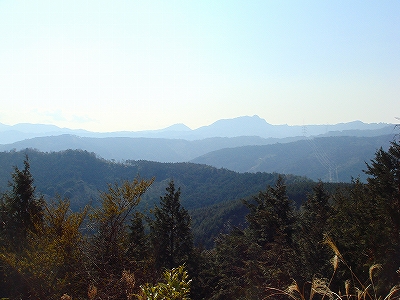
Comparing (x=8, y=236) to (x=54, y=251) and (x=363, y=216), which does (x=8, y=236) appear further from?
(x=363, y=216)

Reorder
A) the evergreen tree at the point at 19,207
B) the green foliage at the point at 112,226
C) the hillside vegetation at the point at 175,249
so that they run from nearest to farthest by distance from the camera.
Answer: the hillside vegetation at the point at 175,249 < the green foliage at the point at 112,226 < the evergreen tree at the point at 19,207

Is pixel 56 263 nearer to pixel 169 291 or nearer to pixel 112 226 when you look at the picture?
pixel 112 226

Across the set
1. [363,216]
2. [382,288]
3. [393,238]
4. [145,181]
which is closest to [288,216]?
[363,216]

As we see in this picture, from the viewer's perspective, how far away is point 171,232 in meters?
23.6

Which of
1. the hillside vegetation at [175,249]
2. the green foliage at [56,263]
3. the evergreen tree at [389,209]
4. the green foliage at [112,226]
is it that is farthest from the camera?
the evergreen tree at [389,209]

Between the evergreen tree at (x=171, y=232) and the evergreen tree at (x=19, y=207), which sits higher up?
the evergreen tree at (x=19, y=207)

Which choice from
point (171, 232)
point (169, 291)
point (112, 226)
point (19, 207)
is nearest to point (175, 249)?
point (171, 232)

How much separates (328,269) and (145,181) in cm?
925

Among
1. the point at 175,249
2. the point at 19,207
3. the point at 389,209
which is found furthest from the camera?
the point at 175,249

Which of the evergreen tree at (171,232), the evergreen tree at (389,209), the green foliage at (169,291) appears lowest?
the evergreen tree at (171,232)

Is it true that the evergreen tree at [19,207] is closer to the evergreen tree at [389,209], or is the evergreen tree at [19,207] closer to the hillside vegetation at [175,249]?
the hillside vegetation at [175,249]

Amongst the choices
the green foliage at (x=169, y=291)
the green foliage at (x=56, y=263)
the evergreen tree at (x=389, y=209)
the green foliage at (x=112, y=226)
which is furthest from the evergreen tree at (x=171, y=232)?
the green foliage at (x=169, y=291)

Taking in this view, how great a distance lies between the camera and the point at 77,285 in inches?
377

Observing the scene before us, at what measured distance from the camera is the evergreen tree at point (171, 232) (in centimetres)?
2278
